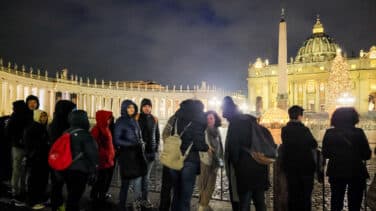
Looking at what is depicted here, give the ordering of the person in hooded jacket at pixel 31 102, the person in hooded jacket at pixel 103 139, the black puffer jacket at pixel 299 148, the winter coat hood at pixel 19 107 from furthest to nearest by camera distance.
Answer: the person in hooded jacket at pixel 31 102, the winter coat hood at pixel 19 107, the person in hooded jacket at pixel 103 139, the black puffer jacket at pixel 299 148

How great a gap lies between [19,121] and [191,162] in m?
4.45

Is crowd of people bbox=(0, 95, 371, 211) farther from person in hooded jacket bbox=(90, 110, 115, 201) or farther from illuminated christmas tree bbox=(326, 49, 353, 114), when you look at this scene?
illuminated christmas tree bbox=(326, 49, 353, 114)

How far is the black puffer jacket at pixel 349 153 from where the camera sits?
6.12 meters

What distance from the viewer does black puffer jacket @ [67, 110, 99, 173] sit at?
19.6 ft

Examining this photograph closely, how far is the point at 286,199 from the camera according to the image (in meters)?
6.59

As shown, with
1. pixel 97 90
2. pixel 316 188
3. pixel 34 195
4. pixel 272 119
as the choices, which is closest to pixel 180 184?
pixel 34 195

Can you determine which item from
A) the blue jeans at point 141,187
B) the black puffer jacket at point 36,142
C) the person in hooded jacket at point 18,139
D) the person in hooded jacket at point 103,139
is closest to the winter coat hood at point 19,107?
the person in hooded jacket at point 18,139

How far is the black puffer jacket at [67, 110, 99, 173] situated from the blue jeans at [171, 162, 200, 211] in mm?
1310

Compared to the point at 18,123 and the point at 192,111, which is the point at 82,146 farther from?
the point at 18,123

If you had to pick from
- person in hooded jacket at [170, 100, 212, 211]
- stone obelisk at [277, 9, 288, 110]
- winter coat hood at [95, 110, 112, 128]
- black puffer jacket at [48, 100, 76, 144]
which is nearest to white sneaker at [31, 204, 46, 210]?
black puffer jacket at [48, 100, 76, 144]

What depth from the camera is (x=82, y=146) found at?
6.03m

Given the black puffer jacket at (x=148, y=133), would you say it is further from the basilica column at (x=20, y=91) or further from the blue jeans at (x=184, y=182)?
the basilica column at (x=20, y=91)

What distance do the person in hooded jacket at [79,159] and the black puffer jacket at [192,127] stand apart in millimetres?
1458

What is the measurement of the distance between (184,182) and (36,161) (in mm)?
3617
